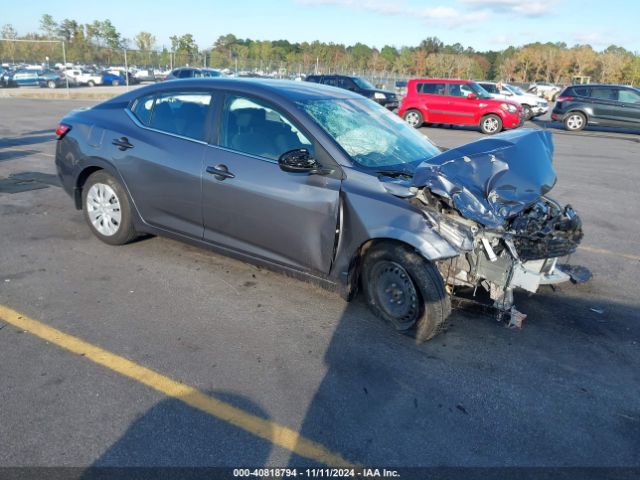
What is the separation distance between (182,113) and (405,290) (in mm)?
2577

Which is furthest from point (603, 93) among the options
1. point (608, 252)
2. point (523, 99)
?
point (608, 252)

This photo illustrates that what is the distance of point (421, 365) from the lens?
3375 millimetres

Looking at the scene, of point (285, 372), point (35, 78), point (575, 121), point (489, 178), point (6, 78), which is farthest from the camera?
point (35, 78)

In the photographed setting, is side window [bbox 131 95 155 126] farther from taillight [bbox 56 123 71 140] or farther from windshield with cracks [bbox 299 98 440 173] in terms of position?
windshield with cracks [bbox 299 98 440 173]

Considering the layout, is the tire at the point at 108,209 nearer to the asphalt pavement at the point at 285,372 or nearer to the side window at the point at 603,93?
the asphalt pavement at the point at 285,372

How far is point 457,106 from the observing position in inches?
727

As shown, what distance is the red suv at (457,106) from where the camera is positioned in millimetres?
17906

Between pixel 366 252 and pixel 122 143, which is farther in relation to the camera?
pixel 122 143

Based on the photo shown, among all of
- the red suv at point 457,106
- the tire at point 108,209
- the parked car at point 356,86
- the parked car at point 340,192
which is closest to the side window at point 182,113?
the parked car at point 340,192

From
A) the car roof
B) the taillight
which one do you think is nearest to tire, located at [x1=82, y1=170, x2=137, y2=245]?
the taillight

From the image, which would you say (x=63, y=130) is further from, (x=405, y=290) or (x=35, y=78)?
(x=35, y=78)

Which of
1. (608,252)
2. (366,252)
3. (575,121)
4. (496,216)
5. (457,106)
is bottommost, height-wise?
(608,252)

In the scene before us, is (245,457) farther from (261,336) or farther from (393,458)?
(261,336)

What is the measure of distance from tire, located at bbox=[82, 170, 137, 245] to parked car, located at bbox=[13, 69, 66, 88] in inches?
1349
